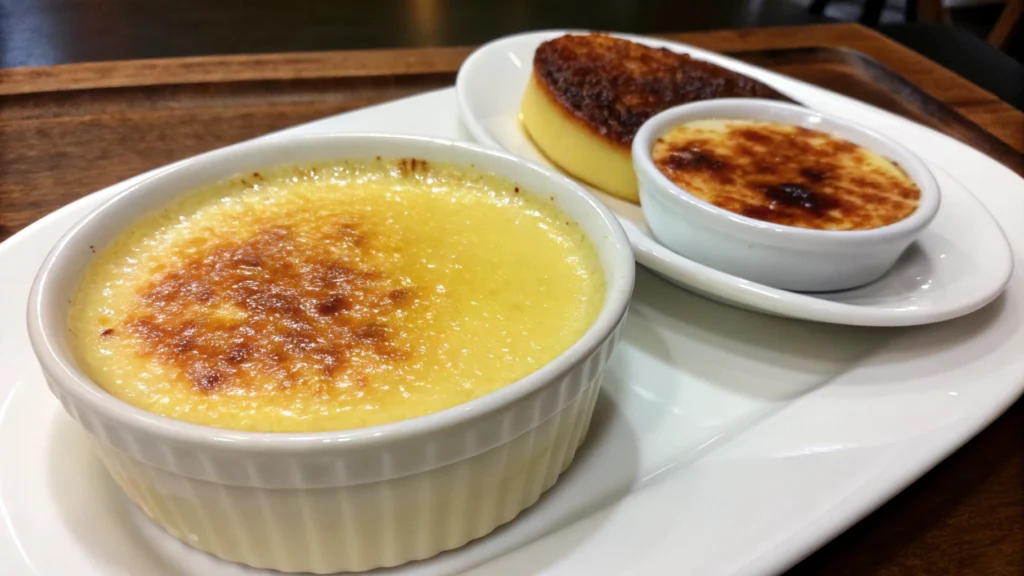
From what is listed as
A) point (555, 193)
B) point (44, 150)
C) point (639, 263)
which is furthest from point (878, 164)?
point (44, 150)

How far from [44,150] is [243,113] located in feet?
1.21

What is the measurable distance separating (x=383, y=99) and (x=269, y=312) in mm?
965

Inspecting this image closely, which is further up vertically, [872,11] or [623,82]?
[623,82]

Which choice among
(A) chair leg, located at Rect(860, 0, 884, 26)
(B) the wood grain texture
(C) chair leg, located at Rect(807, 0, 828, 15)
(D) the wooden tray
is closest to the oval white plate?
(B) the wood grain texture

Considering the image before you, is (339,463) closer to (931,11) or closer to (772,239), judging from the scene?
(772,239)

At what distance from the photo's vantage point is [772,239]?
101 centimetres

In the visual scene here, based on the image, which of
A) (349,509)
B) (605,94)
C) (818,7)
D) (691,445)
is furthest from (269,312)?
(818,7)

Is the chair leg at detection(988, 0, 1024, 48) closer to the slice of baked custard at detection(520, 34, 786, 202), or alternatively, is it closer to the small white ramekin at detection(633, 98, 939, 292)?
the slice of baked custard at detection(520, 34, 786, 202)

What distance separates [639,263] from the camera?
1.05 m

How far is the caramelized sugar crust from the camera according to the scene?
2.44 ft

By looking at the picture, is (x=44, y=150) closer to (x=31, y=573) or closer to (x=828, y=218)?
(x=31, y=573)

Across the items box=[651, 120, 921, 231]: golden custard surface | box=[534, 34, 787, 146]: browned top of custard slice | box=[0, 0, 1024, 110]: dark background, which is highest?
box=[534, 34, 787, 146]: browned top of custard slice

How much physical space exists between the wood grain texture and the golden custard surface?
1.16 feet

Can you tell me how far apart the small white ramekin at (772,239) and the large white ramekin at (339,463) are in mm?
271
